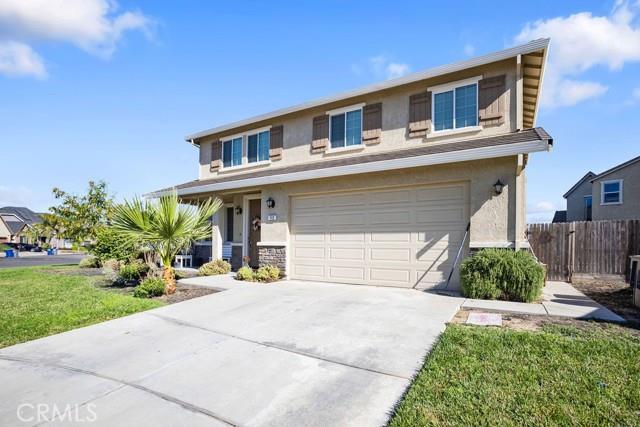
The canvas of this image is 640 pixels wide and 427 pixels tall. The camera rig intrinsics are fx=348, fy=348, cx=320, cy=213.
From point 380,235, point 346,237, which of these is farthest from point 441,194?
point 346,237

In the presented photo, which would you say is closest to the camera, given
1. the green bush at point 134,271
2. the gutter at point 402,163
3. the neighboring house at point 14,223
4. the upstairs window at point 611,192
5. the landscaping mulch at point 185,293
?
the gutter at point 402,163

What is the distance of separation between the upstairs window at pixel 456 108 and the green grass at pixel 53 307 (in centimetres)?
864

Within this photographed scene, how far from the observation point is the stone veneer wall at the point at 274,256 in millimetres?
11297

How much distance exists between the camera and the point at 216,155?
15.3 metres

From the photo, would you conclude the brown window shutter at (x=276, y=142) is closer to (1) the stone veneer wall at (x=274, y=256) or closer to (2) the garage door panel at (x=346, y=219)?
(1) the stone veneer wall at (x=274, y=256)

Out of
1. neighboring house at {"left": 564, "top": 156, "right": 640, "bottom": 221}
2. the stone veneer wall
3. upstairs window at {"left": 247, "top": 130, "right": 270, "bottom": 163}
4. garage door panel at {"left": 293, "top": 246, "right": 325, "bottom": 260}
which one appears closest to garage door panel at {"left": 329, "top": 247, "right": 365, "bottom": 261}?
garage door panel at {"left": 293, "top": 246, "right": 325, "bottom": 260}

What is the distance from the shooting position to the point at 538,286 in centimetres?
702

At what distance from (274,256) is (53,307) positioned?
19.2 ft

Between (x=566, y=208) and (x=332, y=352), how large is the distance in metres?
33.4

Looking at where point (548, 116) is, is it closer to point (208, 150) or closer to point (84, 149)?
point (208, 150)

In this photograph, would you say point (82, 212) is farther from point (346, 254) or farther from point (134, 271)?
point (346, 254)

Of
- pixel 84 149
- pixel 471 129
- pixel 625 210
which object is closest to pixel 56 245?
pixel 84 149

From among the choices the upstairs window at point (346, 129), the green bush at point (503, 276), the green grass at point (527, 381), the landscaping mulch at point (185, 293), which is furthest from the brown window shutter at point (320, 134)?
the green grass at point (527, 381)

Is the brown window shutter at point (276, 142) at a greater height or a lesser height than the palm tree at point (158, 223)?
greater
